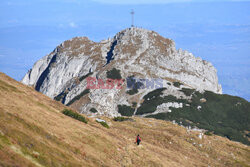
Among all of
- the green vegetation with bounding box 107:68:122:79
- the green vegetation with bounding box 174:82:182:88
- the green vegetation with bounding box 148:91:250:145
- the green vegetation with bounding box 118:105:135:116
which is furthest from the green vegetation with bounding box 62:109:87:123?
the green vegetation with bounding box 174:82:182:88

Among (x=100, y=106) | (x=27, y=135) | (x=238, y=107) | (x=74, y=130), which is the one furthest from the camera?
(x=238, y=107)

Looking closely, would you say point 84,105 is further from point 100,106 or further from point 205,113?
point 205,113

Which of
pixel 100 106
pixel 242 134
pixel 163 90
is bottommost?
pixel 242 134

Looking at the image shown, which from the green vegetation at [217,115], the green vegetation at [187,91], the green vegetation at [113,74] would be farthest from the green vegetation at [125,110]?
the green vegetation at [187,91]

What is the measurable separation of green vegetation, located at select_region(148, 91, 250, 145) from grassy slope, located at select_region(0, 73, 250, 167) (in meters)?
88.4

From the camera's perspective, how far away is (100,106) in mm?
157750

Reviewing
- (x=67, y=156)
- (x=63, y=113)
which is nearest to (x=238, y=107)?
(x=63, y=113)

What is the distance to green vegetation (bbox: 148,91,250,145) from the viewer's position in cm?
15412

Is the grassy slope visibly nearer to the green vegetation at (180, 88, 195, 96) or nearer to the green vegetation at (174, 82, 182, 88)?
the green vegetation at (180, 88, 195, 96)

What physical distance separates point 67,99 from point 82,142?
151689 millimetres

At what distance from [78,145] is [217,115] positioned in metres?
145

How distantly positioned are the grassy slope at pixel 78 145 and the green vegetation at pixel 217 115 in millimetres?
88410

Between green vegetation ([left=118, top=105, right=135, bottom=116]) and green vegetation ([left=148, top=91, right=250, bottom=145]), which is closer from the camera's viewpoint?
green vegetation ([left=148, top=91, right=250, bottom=145])

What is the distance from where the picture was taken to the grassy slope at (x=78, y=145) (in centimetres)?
3484
